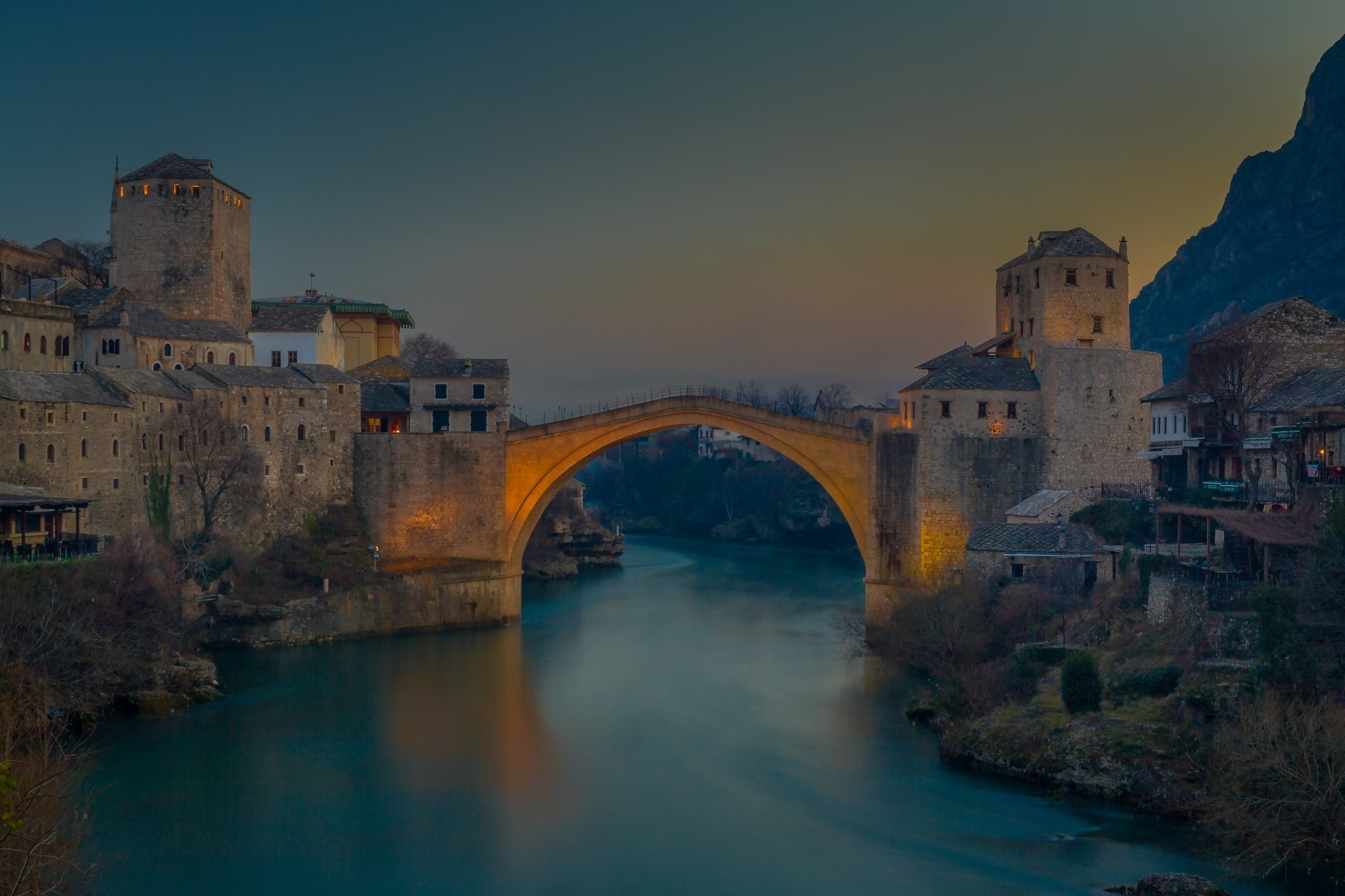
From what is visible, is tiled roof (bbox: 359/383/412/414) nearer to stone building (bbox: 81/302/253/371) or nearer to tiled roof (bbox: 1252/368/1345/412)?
stone building (bbox: 81/302/253/371)

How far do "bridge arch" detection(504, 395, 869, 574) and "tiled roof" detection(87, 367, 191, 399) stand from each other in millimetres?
9839

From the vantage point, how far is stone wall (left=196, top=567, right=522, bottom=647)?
3544 centimetres

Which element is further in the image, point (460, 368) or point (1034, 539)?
point (460, 368)

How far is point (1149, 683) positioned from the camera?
74.3 feet

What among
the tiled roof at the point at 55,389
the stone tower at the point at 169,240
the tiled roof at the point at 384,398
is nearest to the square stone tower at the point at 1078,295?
the tiled roof at the point at 384,398

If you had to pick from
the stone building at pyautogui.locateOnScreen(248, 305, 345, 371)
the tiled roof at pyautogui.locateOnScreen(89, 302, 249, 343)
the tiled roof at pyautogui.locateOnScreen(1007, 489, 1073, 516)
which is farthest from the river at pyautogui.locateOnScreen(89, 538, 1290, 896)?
the stone building at pyautogui.locateOnScreen(248, 305, 345, 371)

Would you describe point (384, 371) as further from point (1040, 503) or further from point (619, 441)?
point (1040, 503)

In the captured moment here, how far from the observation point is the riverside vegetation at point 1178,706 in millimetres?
17703

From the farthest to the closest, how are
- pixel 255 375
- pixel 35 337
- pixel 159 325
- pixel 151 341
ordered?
pixel 159 325, pixel 255 375, pixel 151 341, pixel 35 337

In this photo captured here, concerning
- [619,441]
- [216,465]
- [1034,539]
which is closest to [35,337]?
[216,465]

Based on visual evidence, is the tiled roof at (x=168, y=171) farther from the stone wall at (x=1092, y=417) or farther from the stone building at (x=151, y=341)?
the stone wall at (x=1092, y=417)

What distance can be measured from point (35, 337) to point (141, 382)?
12.3 ft

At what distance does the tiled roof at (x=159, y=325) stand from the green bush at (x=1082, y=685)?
1126 inches

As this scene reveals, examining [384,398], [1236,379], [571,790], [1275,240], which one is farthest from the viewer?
[1275,240]
